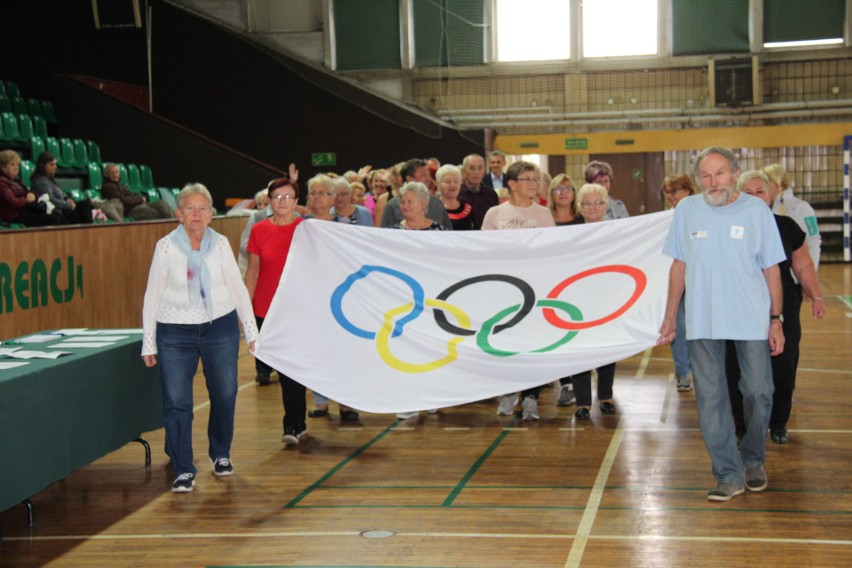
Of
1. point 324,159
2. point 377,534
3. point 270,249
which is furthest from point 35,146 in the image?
point 377,534

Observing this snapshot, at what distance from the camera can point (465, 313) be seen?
22.9ft

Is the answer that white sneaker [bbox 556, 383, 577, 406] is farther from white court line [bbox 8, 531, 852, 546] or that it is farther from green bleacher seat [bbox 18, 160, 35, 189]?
green bleacher seat [bbox 18, 160, 35, 189]

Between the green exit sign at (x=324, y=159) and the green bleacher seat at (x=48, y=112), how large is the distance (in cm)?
511

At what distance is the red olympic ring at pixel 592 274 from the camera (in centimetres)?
690

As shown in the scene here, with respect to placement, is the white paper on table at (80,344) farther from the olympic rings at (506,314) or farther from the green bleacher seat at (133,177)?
the green bleacher seat at (133,177)

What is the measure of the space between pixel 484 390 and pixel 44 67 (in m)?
17.4

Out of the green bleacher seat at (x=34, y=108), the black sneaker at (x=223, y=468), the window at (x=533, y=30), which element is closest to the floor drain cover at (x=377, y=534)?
the black sneaker at (x=223, y=468)

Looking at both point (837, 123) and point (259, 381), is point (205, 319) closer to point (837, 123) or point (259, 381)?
point (259, 381)

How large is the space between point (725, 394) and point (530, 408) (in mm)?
2430

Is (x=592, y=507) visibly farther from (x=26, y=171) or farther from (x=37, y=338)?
(x=26, y=171)

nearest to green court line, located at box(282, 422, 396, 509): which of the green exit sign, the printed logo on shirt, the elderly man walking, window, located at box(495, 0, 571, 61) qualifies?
the elderly man walking

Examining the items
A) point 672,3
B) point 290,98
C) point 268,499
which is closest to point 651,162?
point 672,3

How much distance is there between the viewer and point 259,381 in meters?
9.64

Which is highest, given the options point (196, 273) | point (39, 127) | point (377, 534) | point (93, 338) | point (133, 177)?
point (39, 127)
